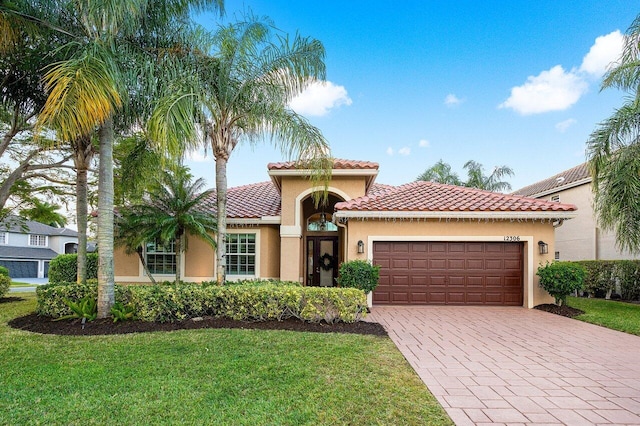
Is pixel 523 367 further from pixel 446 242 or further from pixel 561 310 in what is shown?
pixel 561 310

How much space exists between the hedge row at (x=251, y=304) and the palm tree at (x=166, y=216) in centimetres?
313

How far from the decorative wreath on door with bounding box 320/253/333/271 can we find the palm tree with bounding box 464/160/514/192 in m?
15.7

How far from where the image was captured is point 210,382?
4.66 meters

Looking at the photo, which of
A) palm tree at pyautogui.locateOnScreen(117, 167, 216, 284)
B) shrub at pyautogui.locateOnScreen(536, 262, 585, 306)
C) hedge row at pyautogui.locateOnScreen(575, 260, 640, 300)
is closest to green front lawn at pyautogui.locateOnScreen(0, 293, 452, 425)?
palm tree at pyautogui.locateOnScreen(117, 167, 216, 284)

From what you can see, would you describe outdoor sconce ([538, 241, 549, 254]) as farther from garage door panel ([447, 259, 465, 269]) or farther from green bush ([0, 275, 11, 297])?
green bush ([0, 275, 11, 297])

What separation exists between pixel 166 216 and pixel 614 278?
18.8 meters

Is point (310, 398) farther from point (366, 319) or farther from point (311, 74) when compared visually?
point (311, 74)

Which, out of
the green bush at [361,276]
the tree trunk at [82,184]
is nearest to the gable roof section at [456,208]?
the green bush at [361,276]

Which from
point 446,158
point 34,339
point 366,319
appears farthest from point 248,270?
point 446,158

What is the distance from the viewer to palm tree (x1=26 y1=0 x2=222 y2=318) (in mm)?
6395

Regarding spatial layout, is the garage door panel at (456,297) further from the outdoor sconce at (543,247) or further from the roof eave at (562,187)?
the roof eave at (562,187)

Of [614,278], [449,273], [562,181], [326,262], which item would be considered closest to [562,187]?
[562,181]

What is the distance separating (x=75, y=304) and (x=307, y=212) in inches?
393

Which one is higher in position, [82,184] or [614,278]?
[82,184]
